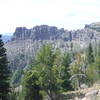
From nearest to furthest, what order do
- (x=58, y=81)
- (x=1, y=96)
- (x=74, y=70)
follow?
(x=1, y=96), (x=58, y=81), (x=74, y=70)

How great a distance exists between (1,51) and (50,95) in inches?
712

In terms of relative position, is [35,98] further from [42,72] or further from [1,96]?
[1,96]

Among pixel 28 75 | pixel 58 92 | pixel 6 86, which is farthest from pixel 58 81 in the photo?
pixel 6 86

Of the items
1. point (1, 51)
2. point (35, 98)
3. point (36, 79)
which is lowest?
point (35, 98)

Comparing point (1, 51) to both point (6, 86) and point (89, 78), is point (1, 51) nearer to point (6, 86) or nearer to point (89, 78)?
point (6, 86)

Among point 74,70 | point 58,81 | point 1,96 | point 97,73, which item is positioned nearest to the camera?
point 1,96

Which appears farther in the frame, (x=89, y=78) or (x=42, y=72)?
(x=89, y=78)

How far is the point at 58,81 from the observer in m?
57.3

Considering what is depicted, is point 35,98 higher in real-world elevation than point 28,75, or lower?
lower

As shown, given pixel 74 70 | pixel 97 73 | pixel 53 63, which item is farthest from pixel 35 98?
pixel 97 73

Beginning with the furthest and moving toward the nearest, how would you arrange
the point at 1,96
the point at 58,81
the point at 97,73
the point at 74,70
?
the point at 97,73
the point at 74,70
the point at 58,81
the point at 1,96

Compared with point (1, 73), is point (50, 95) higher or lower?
lower

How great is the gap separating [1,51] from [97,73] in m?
56.4

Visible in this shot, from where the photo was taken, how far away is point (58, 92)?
2261 inches
